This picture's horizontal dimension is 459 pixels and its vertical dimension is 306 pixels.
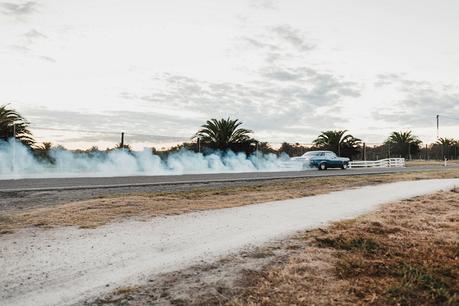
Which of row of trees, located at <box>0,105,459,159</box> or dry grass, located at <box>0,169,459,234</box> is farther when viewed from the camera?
row of trees, located at <box>0,105,459,159</box>

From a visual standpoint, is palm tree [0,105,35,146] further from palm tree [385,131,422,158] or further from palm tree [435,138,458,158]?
palm tree [435,138,458,158]

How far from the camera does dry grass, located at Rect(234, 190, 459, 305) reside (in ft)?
14.5

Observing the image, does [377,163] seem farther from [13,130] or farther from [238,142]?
[13,130]

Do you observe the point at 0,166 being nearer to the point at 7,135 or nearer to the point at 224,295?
the point at 7,135

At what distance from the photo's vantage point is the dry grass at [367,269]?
4.42 meters

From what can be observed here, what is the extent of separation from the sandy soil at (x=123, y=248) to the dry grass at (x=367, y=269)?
3.15 ft

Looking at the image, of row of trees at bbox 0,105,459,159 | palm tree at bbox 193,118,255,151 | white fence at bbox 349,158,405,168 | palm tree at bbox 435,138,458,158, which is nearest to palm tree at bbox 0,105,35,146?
row of trees at bbox 0,105,459,159

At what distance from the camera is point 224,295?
4469 millimetres

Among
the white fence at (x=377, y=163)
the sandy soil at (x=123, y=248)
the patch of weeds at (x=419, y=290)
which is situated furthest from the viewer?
the white fence at (x=377, y=163)

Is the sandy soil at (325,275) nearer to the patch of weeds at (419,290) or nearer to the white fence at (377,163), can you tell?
the patch of weeds at (419,290)

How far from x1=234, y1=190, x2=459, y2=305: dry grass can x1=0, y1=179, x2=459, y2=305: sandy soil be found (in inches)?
37.8

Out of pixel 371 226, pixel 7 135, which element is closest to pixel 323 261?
pixel 371 226

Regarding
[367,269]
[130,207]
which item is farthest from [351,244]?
[130,207]

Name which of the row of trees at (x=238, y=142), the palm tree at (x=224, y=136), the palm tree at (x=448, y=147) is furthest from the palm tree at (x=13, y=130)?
the palm tree at (x=448, y=147)
